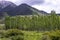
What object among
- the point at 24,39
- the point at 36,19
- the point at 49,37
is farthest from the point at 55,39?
the point at 36,19

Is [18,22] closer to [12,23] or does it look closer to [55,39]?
[12,23]

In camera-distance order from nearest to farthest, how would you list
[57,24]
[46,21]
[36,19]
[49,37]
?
[49,37], [57,24], [46,21], [36,19]

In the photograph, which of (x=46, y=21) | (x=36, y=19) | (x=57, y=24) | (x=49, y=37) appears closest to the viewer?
(x=49, y=37)

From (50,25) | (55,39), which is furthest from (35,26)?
(55,39)

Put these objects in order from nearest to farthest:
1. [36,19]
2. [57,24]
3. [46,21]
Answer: [57,24]
[46,21]
[36,19]

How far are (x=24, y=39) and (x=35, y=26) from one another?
105177mm

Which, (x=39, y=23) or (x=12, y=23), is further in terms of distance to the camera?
(x=12, y=23)

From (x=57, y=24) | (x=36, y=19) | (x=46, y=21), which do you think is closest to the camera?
(x=57, y=24)

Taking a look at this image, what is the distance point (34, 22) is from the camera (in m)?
142

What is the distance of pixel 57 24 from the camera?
12700 cm

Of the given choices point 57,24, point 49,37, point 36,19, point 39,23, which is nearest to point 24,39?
point 49,37

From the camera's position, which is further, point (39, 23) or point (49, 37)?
point (39, 23)

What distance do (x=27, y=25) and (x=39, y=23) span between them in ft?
30.7

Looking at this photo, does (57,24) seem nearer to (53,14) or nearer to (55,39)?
(53,14)
